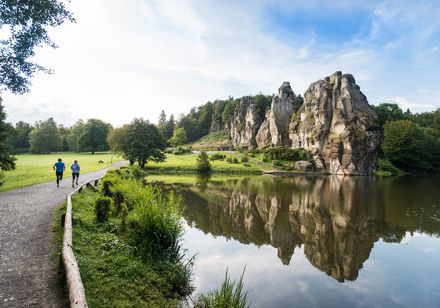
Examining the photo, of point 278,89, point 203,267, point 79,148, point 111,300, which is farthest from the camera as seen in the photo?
point 79,148

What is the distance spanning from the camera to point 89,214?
17625 millimetres

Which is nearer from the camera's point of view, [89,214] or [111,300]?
[111,300]

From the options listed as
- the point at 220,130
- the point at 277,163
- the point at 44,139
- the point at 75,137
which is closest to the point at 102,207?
the point at 277,163

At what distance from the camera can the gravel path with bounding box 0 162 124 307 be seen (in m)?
7.49

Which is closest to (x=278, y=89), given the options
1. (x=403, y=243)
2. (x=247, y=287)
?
(x=403, y=243)

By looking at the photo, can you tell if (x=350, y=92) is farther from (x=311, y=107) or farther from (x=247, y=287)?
(x=247, y=287)

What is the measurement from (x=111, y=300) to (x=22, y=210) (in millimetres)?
11733

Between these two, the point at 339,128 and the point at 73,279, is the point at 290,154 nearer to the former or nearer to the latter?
A: the point at 339,128

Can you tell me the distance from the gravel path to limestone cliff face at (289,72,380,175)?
6731 cm

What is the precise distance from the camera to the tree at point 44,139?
108000 mm

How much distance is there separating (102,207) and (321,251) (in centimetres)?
1168

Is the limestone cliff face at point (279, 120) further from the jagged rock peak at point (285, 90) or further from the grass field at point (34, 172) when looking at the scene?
the grass field at point (34, 172)

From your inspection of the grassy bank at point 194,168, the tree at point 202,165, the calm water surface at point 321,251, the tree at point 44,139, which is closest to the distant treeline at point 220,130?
the tree at point 44,139

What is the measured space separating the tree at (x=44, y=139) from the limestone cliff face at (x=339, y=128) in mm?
85403
